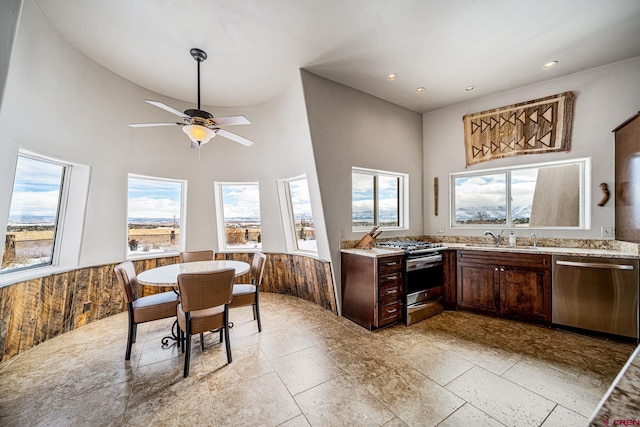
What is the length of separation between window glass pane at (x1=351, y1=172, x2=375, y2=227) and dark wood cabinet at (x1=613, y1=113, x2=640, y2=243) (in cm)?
284

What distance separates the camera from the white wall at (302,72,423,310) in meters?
3.32

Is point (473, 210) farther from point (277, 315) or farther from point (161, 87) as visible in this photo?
point (161, 87)

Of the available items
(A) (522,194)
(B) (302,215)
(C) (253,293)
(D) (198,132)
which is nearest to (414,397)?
(C) (253,293)

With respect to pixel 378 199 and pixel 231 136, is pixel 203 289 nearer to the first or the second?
pixel 231 136

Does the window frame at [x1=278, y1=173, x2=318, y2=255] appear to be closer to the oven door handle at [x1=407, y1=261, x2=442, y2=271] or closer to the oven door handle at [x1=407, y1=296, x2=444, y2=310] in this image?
the oven door handle at [x1=407, y1=261, x2=442, y2=271]

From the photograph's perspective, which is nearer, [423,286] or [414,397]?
[414,397]

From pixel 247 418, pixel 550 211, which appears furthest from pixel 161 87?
pixel 550 211

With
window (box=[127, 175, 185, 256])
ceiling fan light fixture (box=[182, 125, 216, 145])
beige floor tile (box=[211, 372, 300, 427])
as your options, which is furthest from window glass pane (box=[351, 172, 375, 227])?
window (box=[127, 175, 185, 256])

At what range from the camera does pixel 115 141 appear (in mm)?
3385

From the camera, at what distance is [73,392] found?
1.97 metres

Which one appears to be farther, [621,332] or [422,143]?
[422,143]

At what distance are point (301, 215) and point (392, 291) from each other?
1.93m

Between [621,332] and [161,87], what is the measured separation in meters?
6.42

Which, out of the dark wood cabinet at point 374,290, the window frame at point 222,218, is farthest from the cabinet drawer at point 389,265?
the window frame at point 222,218
